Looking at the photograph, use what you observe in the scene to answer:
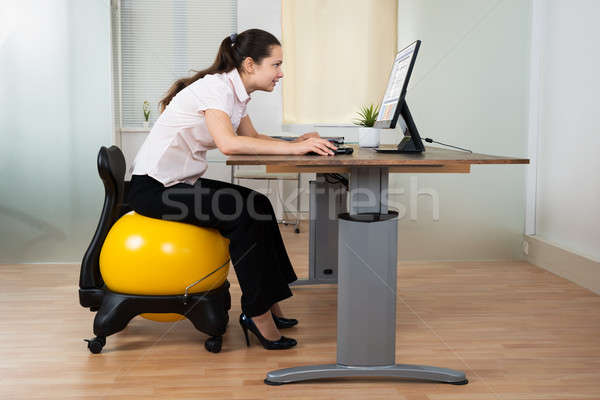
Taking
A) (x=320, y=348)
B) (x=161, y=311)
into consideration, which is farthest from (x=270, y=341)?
(x=161, y=311)

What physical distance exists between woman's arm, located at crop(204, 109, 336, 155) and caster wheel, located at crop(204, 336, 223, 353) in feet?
Result: 2.22

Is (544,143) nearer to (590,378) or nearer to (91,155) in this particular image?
(590,378)

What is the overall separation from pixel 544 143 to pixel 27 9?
2.85m

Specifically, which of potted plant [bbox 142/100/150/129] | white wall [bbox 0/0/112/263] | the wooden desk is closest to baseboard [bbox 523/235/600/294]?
the wooden desk

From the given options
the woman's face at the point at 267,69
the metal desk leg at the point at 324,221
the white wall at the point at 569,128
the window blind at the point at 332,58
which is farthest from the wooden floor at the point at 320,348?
the window blind at the point at 332,58

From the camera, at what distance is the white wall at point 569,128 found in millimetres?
2951

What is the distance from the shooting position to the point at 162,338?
2293 millimetres

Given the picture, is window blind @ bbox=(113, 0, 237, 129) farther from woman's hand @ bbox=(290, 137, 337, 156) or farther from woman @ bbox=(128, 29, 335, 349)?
woman's hand @ bbox=(290, 137, 337, 156)

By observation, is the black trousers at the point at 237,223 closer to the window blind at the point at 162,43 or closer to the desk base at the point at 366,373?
the desk base at the point at 366,373

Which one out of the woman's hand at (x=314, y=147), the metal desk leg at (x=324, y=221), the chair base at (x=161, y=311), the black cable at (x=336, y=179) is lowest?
the chair base at (x=161, y=311)

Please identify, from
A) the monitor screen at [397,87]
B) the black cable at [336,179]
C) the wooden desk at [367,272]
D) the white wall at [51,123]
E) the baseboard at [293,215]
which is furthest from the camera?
the baseboard at [293,215]

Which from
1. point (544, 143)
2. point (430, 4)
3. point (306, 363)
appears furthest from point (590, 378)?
point (430, 4)

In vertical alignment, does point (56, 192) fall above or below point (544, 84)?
below

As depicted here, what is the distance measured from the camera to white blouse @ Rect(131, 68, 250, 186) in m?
2.12
